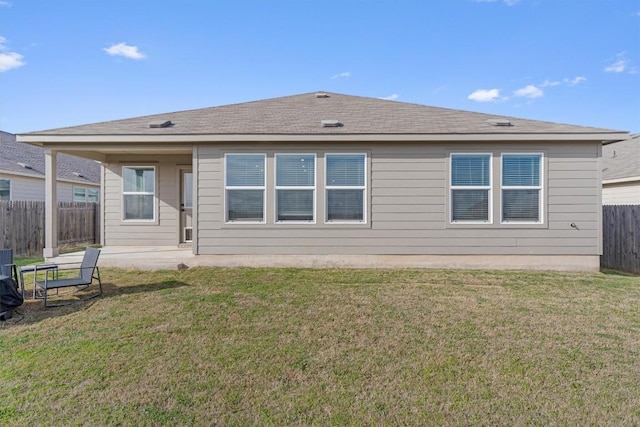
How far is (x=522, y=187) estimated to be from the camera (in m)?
7.58

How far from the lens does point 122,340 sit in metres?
3.86

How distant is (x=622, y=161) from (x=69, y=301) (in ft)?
56.5

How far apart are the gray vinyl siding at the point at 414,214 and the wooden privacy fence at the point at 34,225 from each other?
6700 mm

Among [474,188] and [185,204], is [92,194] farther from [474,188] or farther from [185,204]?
[474,188]

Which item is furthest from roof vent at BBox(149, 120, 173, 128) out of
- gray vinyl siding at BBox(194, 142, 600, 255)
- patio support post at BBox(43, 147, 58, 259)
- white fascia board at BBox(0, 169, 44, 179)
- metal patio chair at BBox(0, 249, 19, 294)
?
white fascia board at BBox(0, 169, 44, 179)

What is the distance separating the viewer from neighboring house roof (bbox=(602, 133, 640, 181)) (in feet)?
37.5

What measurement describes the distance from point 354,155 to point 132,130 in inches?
202

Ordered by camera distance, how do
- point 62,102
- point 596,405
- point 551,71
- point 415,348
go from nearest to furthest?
point 596,405, point 415,348, point 62,102, point 551,71

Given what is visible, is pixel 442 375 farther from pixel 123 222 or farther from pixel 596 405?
pixel 123 222

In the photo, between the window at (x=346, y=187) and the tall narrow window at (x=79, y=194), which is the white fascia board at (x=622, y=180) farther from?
the tall narrow window at (x=79, y=194)

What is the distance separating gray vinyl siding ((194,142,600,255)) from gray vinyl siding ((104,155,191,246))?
2.09m

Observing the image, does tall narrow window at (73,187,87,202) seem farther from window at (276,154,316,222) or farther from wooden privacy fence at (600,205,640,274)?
wooden privacy fence at (600,205,640,274)

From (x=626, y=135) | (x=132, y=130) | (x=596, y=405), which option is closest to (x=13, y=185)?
(x=132, y=130)

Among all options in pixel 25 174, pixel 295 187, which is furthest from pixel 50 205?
pixel 25 174
